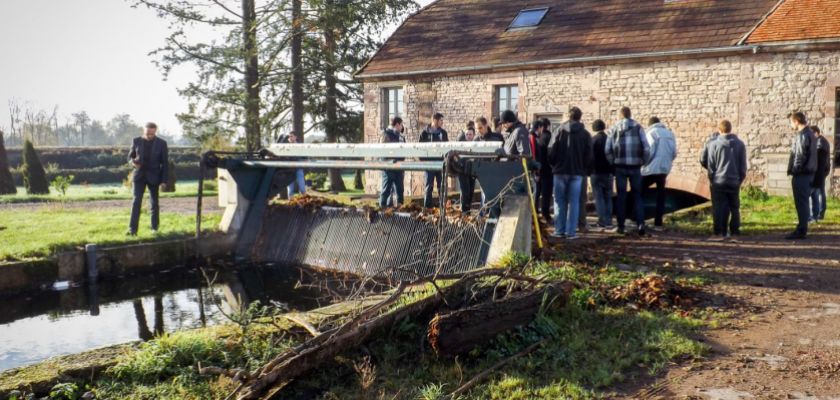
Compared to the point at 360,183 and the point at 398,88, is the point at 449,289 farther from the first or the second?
the point at 360,183

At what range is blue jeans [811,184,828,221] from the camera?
11.5 metres

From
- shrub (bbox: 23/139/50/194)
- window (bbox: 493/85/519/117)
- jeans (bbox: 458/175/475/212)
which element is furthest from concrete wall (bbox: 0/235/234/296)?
shrub (bbox: 23/139/50/194)

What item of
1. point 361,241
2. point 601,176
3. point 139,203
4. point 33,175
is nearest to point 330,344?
point 361,241

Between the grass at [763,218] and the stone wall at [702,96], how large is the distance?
1261 mm

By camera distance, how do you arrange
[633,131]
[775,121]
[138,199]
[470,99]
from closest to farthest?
[633,131], [138,199], [775,121], [470,99]

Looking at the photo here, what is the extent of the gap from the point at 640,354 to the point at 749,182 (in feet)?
38.4

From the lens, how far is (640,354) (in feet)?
17.7

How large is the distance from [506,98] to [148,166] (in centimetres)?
1029

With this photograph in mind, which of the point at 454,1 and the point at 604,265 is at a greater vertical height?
the point at 454,1

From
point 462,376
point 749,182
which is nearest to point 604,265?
point 462,376

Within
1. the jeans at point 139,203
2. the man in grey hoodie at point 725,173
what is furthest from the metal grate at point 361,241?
the man in grey hoodie at point 725,173

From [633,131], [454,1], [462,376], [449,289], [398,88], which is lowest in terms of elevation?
[462,376]

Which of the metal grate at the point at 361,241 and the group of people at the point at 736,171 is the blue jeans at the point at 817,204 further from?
the metal grate at the point at 361,241

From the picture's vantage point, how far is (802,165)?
31.8 ft
